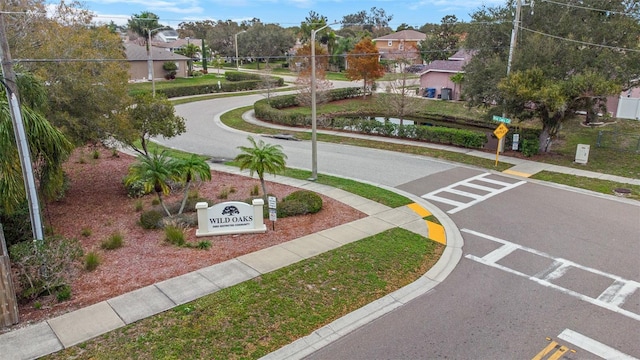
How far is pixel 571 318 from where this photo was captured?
8656 mm

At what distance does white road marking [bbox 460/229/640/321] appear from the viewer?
921 cm

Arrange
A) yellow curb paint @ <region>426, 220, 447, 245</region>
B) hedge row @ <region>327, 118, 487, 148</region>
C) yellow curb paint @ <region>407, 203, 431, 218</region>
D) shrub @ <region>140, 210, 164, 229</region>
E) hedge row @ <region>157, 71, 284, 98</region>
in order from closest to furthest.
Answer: yellow curb paint @ <region>426, 220, 447, 245</region>, shrub @ <region>140, 210, 164, 229</region>, yellow curb paint @ <region>407, 203, 431, 218</region>, hedge row @ <region>327, 118, 487, 148</region>, hedge row @ <region>157, 71, 284, 98</region>

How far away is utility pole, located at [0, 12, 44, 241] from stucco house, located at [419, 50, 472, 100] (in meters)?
39.6

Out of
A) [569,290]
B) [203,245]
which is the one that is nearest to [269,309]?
[203,245]

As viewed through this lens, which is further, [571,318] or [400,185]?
[400,185]

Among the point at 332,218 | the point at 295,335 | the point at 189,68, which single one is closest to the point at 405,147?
the point at 332,218

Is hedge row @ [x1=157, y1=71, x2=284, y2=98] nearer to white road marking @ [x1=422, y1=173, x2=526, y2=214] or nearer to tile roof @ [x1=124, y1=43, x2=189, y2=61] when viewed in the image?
tile roof @ [x1=124, y1=43, x2=189, y2=61]

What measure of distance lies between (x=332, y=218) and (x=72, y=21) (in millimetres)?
11387

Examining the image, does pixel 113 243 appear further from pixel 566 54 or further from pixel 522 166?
pixel 566 54

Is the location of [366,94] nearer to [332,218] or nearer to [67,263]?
[332,218]

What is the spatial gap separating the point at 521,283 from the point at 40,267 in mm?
10416

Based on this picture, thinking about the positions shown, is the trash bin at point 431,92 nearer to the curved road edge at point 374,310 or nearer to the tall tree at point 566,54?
the tall tree at point 566,54

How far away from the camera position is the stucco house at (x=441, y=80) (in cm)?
4363

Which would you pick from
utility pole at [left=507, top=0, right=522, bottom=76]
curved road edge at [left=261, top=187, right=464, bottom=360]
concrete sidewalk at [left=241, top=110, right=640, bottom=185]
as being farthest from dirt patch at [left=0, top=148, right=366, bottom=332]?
utility pole at [left=507, top=0, right=522, bottom=76]
